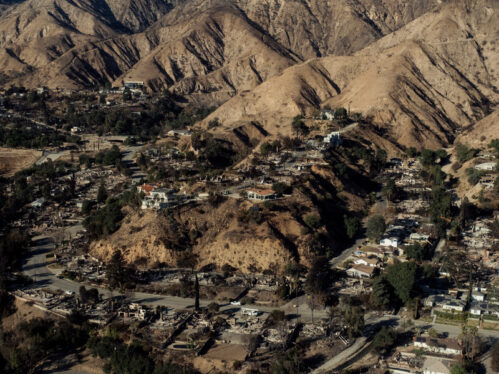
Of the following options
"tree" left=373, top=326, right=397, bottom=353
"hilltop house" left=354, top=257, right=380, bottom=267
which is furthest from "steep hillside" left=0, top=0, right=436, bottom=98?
"tree" left=373, top=326, right=397, bottom=353

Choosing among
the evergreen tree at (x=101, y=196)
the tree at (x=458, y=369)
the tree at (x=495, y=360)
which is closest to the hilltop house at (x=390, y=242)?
the tree at (x=495, y=360)

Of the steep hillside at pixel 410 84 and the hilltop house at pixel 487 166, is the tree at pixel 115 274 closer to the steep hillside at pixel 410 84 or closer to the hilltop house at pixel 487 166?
the hilltop house at pixel 487 166

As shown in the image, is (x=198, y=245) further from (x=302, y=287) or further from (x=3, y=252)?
(x=3, y=252)

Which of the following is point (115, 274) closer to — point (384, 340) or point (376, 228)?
point (384, 340)

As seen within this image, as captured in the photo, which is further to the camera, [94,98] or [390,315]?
[94,98]

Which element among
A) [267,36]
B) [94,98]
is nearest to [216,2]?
[267,36]
